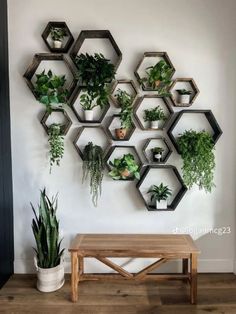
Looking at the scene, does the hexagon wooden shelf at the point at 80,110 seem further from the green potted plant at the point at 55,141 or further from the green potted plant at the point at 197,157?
the green potted plant at the point at 197,157

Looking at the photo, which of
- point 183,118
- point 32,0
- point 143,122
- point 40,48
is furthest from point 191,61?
point 32,0

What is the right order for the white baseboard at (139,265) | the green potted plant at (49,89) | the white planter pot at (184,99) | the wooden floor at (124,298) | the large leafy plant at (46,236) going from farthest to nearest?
the white baseboard at (139,265) < the white planter pot at (184,99) < the green potted plant at (49,89) < the large leafy plant at (46,236) < the wooden floor at (124,298)

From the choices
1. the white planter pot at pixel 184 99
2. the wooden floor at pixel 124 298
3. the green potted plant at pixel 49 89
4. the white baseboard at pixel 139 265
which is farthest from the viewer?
the white baseboard at pixel 139 265

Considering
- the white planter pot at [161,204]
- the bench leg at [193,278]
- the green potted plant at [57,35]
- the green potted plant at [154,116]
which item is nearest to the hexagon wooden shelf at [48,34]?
the green potted plant at [57,35]

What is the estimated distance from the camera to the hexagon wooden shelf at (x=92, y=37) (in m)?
2.57

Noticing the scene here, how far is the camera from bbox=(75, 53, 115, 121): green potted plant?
246cm

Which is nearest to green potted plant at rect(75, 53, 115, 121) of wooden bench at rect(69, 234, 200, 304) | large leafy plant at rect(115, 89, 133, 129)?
large leafy plant at rect(115, 89, 133, 129)

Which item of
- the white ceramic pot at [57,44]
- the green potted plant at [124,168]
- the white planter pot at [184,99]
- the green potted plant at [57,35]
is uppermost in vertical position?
the green potted plant at [57,35]

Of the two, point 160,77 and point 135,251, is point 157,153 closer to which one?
point 160,77

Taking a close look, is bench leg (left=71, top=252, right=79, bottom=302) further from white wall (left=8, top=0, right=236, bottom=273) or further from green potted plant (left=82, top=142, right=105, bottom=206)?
green potted plant (left=82, top=142, right=105, bottom=206)

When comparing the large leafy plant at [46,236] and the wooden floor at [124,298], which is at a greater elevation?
the large leafy plant at [46,236]

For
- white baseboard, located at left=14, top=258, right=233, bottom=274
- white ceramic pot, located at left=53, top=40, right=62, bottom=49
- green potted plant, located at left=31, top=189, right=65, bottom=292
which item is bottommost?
white baseboard, located at left=14, top=258, right=233, bottom=274

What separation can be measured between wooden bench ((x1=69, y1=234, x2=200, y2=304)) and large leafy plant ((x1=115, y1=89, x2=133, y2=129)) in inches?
39.7

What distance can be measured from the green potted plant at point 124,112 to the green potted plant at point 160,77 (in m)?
0.22
